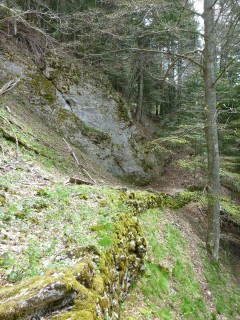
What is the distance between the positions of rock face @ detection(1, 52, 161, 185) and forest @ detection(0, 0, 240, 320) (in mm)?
73

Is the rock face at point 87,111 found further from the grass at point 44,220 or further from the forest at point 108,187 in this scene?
the grass at point 44,220

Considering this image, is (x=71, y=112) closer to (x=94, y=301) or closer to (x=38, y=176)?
(x=38, y=176)

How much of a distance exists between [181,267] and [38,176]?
15.7ft

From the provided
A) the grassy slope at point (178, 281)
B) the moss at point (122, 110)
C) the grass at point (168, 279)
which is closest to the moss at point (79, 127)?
the moss at point (122, 110)

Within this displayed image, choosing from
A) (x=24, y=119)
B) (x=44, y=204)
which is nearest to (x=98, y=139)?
(x=24, y=119)

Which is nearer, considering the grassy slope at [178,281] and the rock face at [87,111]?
the grassy slope at [178,281]

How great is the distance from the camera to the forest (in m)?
3.74

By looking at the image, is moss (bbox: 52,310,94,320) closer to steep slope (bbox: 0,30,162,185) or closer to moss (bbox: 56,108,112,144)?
steep slope (bbox: 0,30,162,185)

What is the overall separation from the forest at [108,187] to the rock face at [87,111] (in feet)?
0.24

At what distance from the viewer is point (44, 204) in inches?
217

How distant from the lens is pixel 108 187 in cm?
924

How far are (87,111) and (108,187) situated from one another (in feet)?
26.9

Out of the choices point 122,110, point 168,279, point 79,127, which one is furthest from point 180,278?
point 122,110

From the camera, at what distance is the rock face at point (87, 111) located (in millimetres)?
14641
